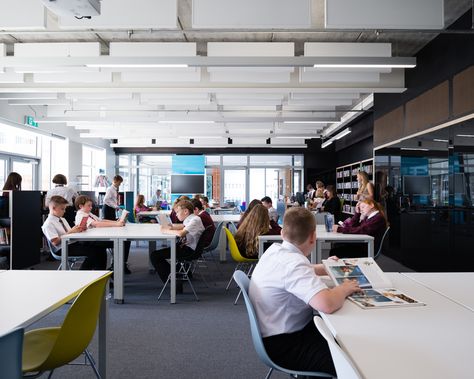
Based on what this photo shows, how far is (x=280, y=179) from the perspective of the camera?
1555 centimetres

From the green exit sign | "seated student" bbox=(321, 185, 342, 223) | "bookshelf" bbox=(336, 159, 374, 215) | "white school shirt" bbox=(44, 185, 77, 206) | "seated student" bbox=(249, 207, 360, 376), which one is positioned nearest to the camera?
"seated student" bbox=(249, 207, 360, 376)

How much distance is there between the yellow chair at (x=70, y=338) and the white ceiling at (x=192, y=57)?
3359 millimetres

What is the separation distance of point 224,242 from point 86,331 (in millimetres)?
5337

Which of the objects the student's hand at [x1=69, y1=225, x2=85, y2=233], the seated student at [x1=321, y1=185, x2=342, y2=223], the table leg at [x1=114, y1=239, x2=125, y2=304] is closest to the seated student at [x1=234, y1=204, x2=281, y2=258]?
the table leg at [x1=114, y1=239, x2=125, y2=304]

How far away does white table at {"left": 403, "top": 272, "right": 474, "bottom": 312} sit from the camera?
6.47ft

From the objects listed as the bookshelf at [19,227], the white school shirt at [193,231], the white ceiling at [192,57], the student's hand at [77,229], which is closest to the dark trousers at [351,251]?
the white school shirt at [193,231]

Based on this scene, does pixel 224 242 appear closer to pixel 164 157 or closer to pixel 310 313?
pixel 310 313

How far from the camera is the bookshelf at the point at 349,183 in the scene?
1188 cm

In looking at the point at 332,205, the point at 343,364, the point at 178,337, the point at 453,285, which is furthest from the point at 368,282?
the point at 332,205

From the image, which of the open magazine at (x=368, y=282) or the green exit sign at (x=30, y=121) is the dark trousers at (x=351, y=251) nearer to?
the open magazine at (x=368, y=282)

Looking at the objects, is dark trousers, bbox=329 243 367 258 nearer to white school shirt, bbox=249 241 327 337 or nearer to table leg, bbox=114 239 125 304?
table leg, bbox=114 239 125 304

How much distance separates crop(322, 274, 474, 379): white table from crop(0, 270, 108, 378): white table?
121cm

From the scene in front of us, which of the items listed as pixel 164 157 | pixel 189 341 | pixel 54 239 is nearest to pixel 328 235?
pixel 189 341

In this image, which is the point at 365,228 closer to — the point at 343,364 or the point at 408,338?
the point at 408,338
